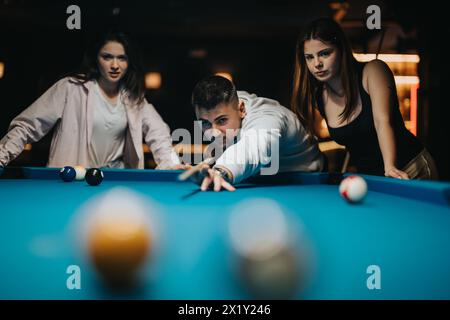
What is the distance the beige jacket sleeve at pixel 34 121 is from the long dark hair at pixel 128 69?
0.23 meters

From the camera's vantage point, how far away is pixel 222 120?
2.88 m

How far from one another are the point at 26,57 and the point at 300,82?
601 cm

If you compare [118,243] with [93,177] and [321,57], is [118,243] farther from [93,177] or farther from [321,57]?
[321,57]

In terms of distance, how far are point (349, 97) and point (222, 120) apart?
1038 mm

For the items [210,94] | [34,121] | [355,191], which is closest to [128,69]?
[34,121]

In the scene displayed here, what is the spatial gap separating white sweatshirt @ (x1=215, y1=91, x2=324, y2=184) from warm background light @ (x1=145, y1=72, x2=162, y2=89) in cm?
515

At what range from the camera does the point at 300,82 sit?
11.2 feet

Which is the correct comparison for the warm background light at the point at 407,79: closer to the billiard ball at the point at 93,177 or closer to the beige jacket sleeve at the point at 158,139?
the beige jacket sleeve at the point at 158,139

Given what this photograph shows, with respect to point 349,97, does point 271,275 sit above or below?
below

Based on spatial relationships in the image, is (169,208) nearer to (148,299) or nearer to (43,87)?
(148,299)

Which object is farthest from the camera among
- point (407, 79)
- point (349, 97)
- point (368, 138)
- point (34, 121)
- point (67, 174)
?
point (407, 79)

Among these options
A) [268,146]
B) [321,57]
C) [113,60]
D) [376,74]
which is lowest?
[268,146]

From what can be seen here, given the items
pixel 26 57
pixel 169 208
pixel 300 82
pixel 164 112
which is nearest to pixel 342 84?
pixel 300 82

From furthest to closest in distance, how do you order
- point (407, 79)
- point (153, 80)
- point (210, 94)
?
point (153, 80), point (407, 79), point (210, 94)
